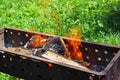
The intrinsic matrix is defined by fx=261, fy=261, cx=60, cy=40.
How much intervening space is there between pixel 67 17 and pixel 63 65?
371 centimetres

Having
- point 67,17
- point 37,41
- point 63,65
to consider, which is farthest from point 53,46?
point 67,17

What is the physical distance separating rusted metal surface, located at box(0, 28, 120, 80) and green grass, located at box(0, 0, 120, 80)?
191cm

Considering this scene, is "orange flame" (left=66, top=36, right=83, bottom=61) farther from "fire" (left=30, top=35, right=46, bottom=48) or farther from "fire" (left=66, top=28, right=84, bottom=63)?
"fire" (left=30, top=35, right=46, bottom=48)

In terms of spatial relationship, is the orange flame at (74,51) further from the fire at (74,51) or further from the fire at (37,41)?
the fire at (37,41)

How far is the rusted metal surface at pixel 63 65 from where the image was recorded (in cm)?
274

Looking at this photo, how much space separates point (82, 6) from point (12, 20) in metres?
1.83

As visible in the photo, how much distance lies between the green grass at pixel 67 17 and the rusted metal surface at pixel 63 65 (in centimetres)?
191

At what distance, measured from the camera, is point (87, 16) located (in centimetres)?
625

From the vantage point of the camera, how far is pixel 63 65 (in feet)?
9.22

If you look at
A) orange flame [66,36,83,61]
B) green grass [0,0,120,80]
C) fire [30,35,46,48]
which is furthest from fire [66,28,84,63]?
green grass [0,0,120,80]

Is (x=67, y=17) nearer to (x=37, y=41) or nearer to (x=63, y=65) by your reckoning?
(x=37, y=41)

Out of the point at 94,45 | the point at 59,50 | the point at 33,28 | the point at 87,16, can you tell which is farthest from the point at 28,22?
the point at 94,45

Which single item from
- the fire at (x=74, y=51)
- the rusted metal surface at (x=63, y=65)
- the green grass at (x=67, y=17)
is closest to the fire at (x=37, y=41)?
the rusted metal surface at (x=63, y=65)

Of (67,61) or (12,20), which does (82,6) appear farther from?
(67,61)
